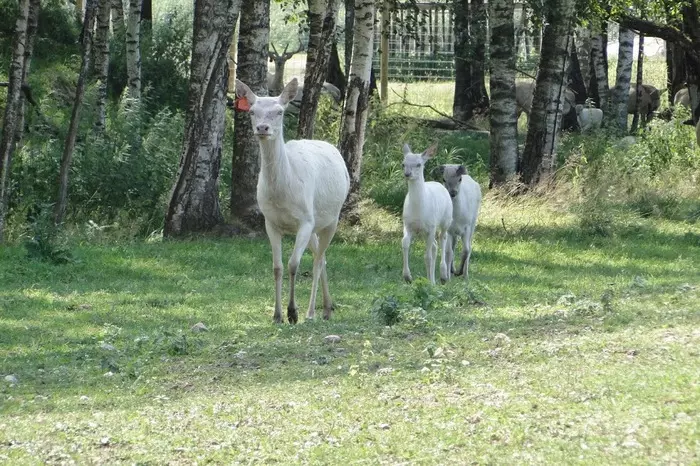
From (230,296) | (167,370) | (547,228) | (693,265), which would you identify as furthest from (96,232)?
(167,370)

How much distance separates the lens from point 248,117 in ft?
53.0

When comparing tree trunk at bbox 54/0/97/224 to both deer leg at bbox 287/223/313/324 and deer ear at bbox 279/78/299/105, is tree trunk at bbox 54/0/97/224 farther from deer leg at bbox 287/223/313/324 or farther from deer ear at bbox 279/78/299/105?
deer leg at bbox 287/223/313/324

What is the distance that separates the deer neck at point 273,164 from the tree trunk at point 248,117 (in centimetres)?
546

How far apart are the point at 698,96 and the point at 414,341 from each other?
1443cm

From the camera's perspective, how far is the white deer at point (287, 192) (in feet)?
34.1

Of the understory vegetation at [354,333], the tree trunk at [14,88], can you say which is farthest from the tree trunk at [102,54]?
the tree trunk at [14,88]

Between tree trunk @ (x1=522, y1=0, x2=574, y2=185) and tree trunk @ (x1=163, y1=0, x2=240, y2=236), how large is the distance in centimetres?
583

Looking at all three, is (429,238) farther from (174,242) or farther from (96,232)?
(96,232)

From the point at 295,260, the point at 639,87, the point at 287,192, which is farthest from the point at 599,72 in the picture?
the point at 295,260

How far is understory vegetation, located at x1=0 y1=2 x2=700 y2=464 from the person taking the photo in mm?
5918


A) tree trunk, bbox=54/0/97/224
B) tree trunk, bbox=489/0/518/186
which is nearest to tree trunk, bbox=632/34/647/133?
tree trunk, bbox=489/0/518/186

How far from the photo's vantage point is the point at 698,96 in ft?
70.0

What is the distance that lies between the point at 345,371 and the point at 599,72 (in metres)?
27.7

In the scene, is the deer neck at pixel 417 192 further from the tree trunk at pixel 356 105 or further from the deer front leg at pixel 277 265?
the tree trunk at pixel 356 105
